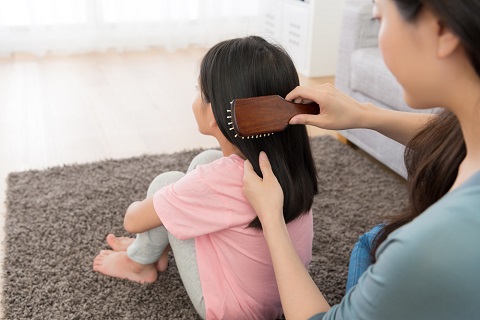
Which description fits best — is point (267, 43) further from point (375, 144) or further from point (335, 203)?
point (375, 144)

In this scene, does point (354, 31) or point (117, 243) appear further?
point (354, 31)

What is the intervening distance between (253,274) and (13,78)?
2179 millimetres

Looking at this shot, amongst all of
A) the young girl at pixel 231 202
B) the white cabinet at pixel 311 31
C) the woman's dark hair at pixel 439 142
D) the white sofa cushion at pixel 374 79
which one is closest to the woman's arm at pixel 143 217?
the young girl at pixel 231 202

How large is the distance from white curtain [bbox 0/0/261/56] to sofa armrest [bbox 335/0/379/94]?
1.07 m

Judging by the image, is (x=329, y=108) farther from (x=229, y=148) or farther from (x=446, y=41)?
(x=446, y=41)

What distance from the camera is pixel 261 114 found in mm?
912

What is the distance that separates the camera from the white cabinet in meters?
2.93

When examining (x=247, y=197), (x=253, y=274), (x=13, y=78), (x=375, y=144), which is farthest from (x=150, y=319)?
(x=13, y=78)

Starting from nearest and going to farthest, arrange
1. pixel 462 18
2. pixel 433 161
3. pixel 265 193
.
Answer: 1. pixel 462 18
2. pixel 433 161
3. pixel 265 193

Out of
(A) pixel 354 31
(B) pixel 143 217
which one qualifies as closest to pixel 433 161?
(B) pixel 143 217

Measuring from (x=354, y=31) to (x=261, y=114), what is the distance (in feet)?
4.12

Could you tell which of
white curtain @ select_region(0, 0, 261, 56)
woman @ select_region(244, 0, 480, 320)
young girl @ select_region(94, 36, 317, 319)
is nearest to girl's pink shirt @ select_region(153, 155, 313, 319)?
young girl @ select_region(94, 36, 317, 319)

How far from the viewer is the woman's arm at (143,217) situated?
1125mm

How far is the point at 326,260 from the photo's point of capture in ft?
4.78
